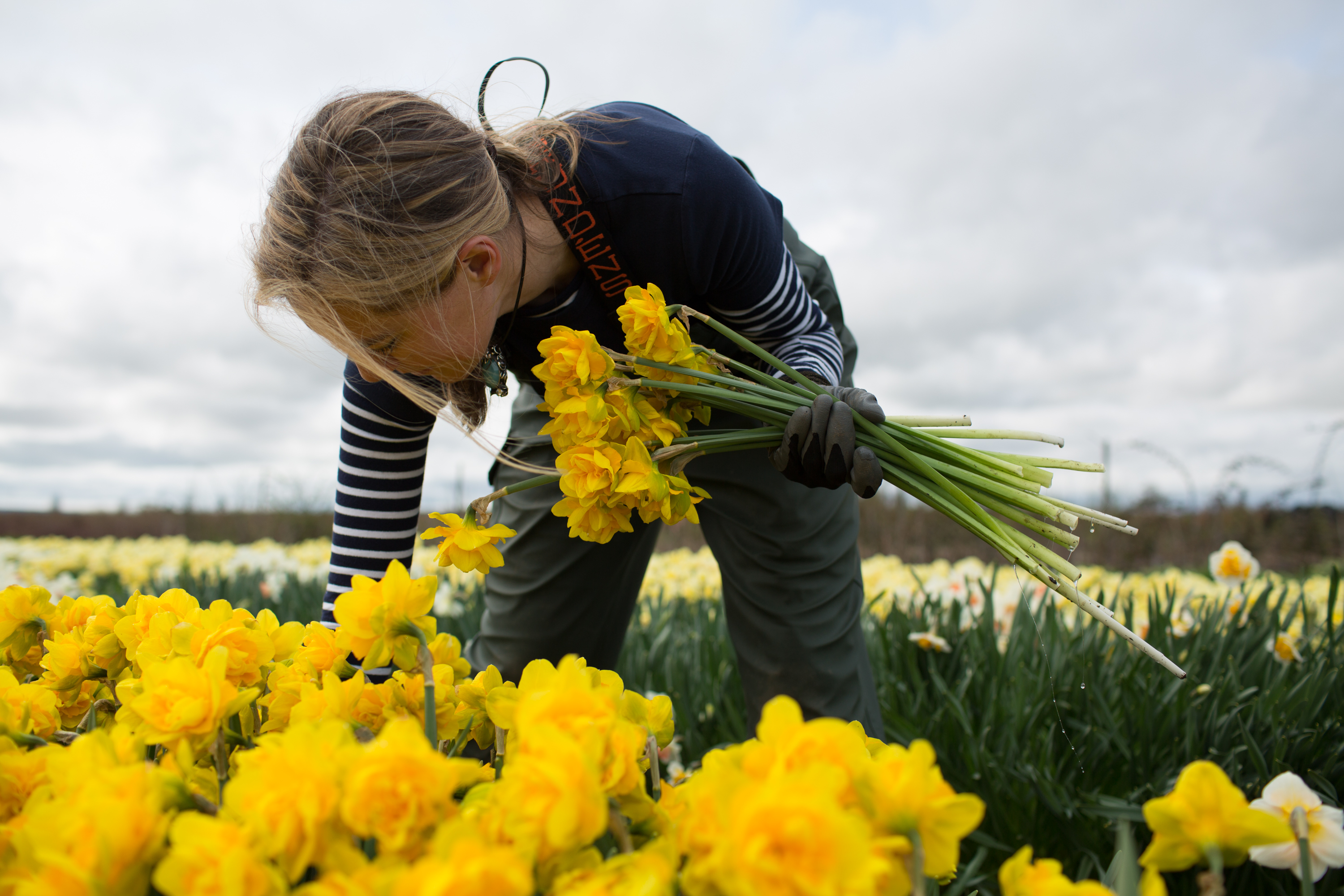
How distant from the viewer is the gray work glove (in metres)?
1.15

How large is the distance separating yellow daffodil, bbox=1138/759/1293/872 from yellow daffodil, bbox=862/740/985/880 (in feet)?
0.46

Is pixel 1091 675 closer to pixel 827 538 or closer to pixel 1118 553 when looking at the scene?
pixel 827 538

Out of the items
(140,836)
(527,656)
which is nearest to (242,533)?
(527,656)

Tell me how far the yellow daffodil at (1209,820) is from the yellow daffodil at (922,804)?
0.14 m

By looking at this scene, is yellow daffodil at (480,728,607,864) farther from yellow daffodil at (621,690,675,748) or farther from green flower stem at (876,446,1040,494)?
green flower stem at (876,446,1040,494)

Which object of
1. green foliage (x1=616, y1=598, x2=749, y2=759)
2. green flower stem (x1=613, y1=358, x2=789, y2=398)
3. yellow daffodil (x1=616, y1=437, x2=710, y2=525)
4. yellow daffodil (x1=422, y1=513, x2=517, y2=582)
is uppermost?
green flower stem (x1=613, y1=358, x2=789, y2=398)

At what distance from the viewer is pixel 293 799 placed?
20.2 inches

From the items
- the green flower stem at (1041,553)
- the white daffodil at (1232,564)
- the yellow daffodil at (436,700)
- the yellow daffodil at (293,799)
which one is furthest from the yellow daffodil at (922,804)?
the white daffodil at (1232,564)

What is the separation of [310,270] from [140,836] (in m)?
0.97

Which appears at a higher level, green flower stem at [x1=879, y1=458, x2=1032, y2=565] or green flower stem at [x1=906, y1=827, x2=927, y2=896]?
green flower stem at [x1=879, y1=458, x2=1032, y2=565]

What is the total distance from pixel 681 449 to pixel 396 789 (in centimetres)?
65

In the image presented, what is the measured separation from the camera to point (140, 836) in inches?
21.1

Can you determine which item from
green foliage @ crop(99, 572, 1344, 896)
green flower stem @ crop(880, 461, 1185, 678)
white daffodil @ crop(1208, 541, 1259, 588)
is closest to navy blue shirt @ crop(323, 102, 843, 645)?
green flower stem @ crop(880, 461, 1185, 678)

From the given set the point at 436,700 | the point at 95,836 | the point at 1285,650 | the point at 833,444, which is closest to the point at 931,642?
the point at 1285,650
